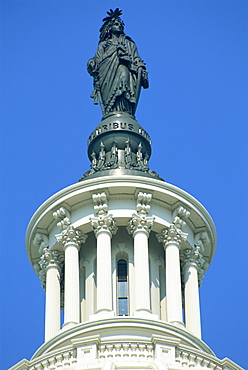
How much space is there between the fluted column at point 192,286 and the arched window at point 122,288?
2662 mm

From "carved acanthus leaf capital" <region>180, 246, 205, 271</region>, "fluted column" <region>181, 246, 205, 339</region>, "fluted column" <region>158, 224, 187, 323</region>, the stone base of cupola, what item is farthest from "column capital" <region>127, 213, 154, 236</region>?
the stone base of cupola

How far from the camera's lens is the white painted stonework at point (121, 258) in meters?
53.0

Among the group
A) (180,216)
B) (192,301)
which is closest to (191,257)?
(180,216)

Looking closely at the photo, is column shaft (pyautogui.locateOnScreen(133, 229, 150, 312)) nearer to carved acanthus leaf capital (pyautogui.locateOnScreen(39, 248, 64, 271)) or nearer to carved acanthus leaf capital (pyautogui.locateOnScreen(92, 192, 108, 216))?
carved acanthus leaf capital (pyautogui.locateOnScreen(92, 192, 108, 216))

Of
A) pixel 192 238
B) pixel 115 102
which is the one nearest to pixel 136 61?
pixel 115 102

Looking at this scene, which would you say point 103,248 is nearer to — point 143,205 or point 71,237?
point 71,237

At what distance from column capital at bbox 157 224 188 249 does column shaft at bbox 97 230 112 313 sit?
2370 millimetres

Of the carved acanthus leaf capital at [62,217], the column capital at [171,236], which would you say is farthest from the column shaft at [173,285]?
the carved acanthus leaf capital at [62,217]

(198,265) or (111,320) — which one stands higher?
(198,265)

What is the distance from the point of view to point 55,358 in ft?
165

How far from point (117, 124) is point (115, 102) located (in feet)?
6.62

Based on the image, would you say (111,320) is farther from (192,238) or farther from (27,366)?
(192,238)

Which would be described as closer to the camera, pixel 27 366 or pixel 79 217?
pixel 27 366

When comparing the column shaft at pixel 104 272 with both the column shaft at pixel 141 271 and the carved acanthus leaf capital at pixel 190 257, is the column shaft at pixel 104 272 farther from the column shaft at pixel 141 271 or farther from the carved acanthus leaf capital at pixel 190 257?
the carved acanthus leaf capital at pixel 190 257
